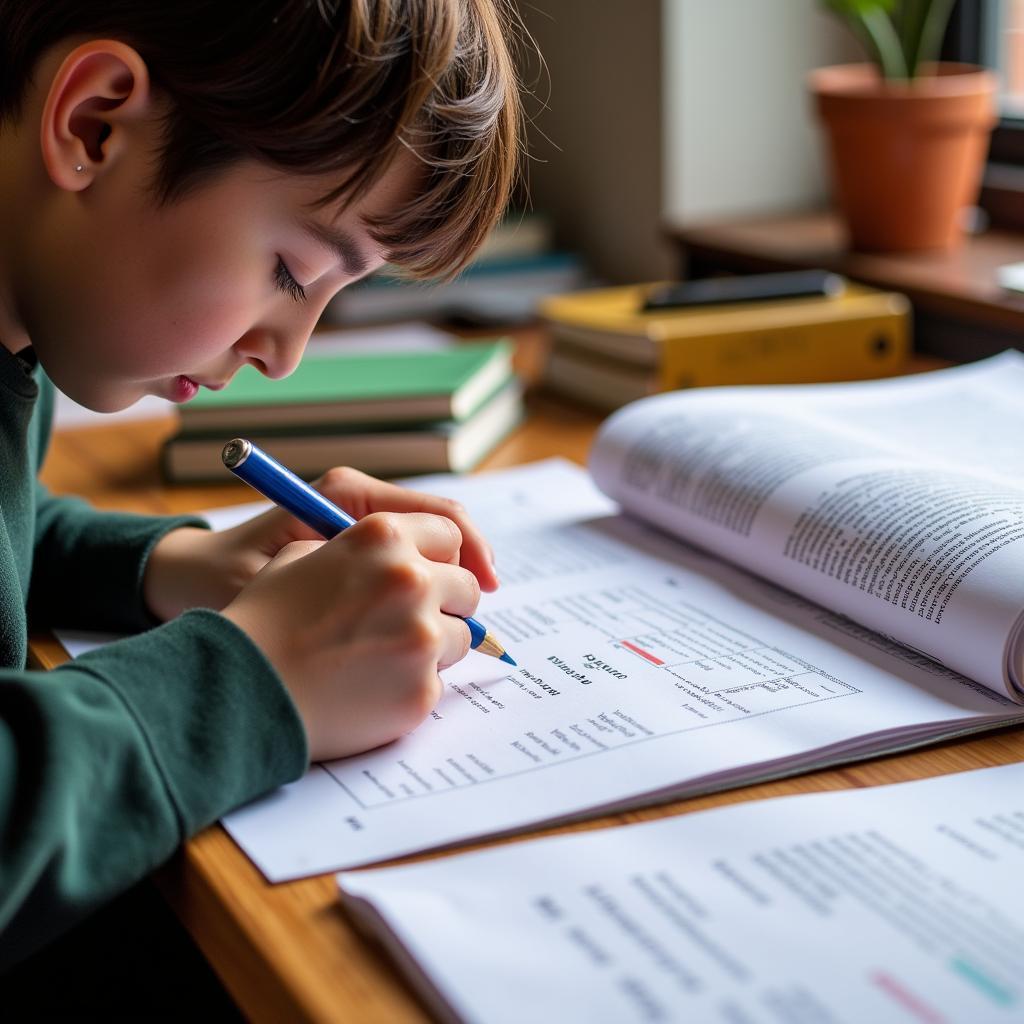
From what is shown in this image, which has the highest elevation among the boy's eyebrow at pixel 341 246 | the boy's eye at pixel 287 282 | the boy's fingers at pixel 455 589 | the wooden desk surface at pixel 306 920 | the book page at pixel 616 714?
the boy's eyebrow at pixel 341 246

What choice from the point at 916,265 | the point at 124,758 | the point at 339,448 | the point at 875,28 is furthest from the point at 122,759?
the point at 875,28

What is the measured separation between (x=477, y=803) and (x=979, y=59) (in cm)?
133

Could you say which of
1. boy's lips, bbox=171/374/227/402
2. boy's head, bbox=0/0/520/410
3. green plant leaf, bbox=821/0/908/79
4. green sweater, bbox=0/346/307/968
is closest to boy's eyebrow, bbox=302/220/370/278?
boy's head, bbox=0/0/520/410

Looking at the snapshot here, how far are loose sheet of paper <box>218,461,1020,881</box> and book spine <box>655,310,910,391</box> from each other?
0.35 metres

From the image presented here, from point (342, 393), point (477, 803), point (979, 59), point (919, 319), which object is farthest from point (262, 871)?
point (979, 59)

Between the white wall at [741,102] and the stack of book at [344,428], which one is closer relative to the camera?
the stack of book at [344,428]

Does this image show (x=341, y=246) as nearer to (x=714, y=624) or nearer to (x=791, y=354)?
(x=714, y=624)

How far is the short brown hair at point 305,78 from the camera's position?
0.62m

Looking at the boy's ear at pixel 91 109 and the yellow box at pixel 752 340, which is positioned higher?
the boy's ear at pixel 91 109

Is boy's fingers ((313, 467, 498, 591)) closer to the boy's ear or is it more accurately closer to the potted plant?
the boy's ear

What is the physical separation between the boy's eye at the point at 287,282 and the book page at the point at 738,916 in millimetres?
334

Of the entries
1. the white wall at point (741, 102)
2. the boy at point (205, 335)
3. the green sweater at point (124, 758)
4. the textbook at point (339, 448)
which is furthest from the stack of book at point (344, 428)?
the white wall at point (741, 102)

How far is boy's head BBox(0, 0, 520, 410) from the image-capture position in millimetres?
625

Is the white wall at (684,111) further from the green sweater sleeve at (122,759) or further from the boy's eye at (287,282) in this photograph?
the green sweater sleeve at (122,759)
